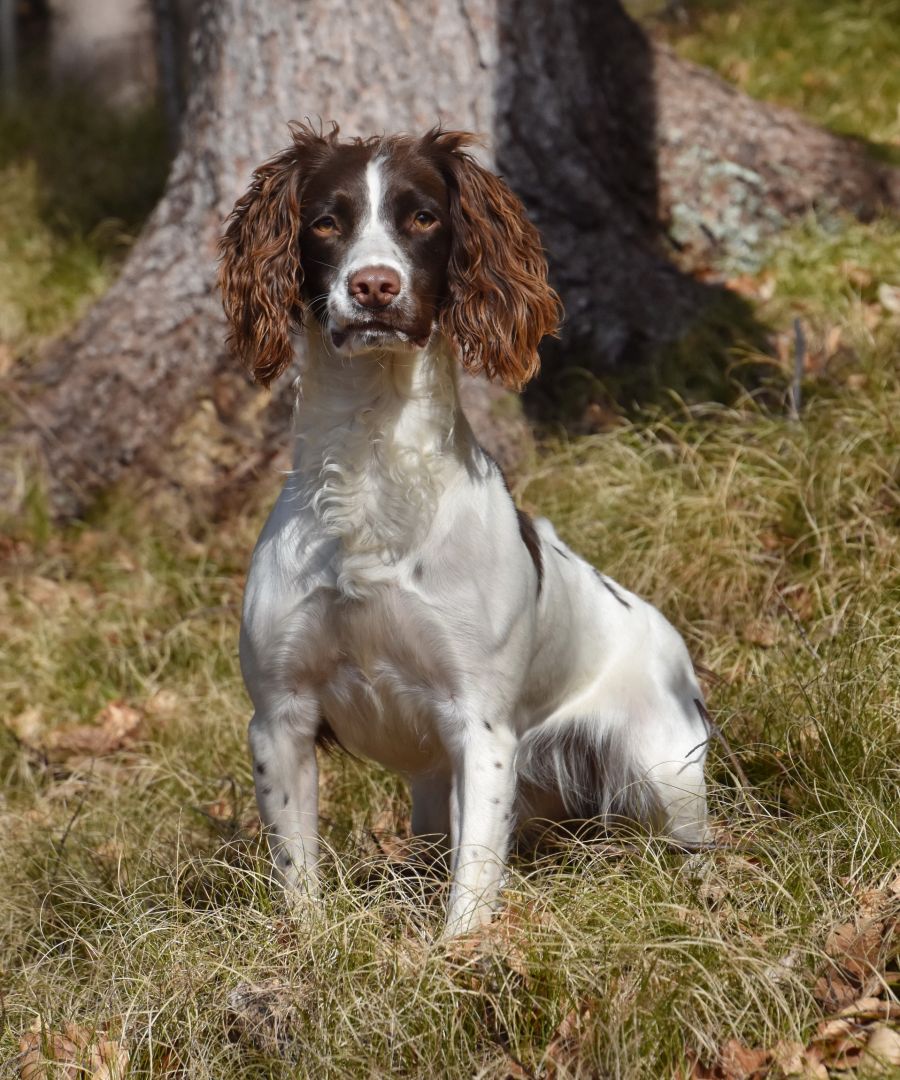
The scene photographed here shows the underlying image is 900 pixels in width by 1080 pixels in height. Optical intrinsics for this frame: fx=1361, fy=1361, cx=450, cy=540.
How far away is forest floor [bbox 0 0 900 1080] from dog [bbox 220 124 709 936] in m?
0.24

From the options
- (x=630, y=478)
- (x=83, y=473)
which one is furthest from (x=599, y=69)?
(x=83, y=473)

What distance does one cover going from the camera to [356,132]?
15.8 ft

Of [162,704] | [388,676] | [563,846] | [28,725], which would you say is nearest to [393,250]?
[388,676]

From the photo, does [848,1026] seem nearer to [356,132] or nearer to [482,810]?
[482,810]

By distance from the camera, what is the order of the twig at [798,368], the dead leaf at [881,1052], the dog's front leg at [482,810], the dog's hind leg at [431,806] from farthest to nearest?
the twig at [798,368] → the dog's hind leg at [431,806] → the dog's front leg at [482,810] → the dead leaf at [881,1052]

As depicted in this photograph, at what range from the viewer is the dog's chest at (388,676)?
2.69 meters

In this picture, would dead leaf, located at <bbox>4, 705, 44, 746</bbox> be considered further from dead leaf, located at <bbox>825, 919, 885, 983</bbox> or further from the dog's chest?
dead leaf, located at <bbox>825, 919, 885, 983</bbox>

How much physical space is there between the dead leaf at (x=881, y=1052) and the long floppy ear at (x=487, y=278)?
4.62 feet

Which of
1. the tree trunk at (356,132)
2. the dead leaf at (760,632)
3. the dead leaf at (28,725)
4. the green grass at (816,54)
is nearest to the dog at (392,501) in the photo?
the dead leaf at (760,632)

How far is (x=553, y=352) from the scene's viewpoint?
500 centimetres

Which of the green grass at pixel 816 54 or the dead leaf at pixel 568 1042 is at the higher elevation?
the green grass at pixel 816 54

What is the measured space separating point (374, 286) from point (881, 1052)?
1553mm

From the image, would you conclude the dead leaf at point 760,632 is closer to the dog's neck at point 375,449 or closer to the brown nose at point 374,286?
the dog's neck at point 375,449

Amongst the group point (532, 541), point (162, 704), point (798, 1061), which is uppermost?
point (532, 541)
